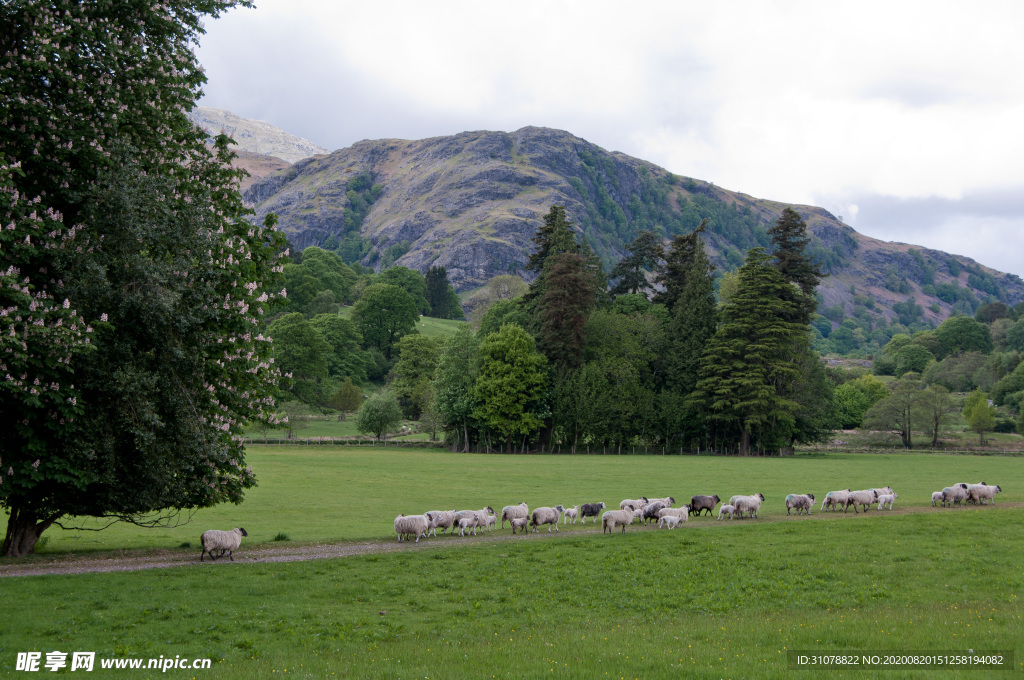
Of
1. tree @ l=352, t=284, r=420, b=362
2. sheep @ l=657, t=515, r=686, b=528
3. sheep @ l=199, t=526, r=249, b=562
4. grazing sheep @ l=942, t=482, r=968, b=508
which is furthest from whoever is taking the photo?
tree @ l=352, t=284, r=420, b=362

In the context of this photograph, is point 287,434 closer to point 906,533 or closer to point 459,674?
point 906,533

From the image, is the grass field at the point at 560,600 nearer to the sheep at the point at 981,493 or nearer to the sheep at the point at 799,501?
the sheep at the point at 799,501

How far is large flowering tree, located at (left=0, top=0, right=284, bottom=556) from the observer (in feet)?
59.4

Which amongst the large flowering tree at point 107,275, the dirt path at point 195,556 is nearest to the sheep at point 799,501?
the dirt path at point 195,556

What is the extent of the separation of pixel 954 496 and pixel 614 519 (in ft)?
66.8

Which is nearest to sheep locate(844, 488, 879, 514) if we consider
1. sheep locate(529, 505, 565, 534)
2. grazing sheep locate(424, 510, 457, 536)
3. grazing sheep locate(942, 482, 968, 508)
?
grazing sheep locate(942, 482, 968, 508)

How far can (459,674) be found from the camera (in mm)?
11289

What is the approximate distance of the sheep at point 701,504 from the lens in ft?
113

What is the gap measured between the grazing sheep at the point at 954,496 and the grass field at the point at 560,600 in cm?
272

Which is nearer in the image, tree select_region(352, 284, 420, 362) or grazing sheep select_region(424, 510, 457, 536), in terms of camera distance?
grazing sheep select_region(424, 510, 457, 536)

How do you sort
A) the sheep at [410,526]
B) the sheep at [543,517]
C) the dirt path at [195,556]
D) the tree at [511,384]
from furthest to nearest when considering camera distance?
the tree at [511,384] → the sheep at [543,517] → the sheep at [410,526] → the dirt path at [195,556]

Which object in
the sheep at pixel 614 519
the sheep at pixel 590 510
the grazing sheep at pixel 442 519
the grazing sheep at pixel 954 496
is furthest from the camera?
the grazing sheep at pixel 954 496

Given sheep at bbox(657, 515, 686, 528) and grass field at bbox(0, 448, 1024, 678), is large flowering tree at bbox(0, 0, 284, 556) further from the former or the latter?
sheep at bbox(657, 515, 686, 528)

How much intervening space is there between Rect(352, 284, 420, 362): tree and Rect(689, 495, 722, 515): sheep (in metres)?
126
